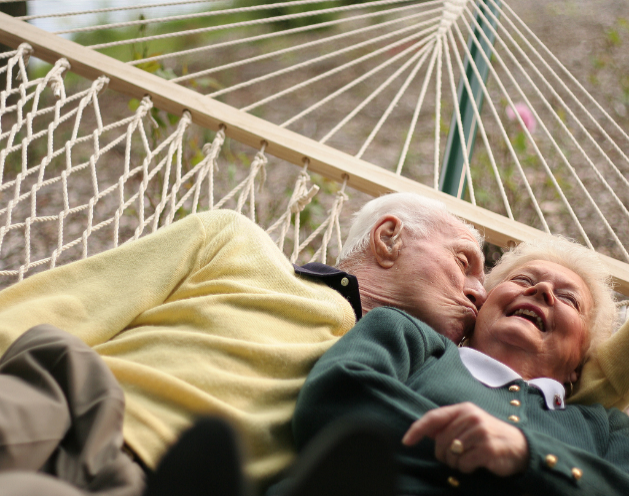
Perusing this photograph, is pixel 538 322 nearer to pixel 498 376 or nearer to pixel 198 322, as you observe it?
pixel 498 376

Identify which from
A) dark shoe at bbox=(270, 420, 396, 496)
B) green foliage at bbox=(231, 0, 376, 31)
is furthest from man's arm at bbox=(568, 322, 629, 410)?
green foliage at bbox=(231, 0, 376, 31)

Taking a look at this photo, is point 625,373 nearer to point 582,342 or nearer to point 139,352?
point 582,342

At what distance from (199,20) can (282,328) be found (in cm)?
394

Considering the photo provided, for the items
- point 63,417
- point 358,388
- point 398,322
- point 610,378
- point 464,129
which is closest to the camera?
point 63,417

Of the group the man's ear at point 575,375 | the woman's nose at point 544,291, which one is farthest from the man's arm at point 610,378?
the woman's nose at point 544,291

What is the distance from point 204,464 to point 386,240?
1.02 metres

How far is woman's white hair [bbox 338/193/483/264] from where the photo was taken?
1.48m

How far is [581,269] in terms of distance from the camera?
142 cm

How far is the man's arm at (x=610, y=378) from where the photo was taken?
1.21m

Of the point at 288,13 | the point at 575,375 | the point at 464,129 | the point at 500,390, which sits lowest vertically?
the point at 575,375

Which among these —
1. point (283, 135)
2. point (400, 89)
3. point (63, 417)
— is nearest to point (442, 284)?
point (283, 135)

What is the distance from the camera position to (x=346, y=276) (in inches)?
51.4

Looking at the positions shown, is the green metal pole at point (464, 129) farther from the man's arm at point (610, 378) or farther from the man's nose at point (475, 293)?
the man's arm at point (610, 378)

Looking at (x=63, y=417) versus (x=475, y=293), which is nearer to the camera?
(x=63, y=417)
